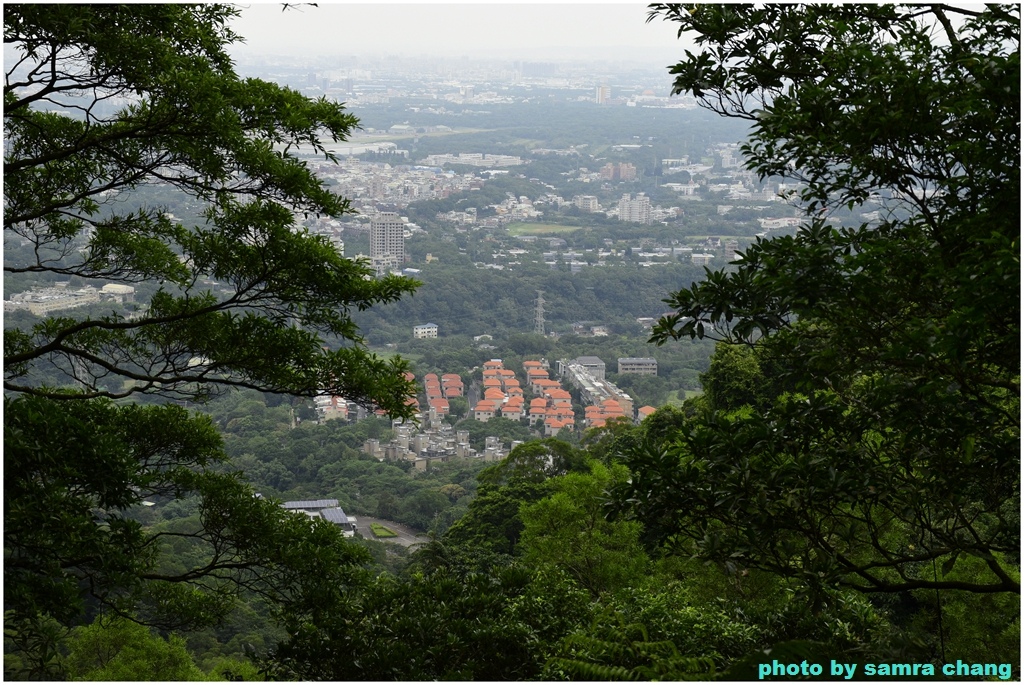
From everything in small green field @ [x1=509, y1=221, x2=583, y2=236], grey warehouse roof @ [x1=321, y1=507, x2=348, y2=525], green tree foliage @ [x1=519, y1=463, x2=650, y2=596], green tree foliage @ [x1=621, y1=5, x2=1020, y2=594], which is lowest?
grey warehouse roof @ [x1=321, y1=507, x2=348, y2=525]

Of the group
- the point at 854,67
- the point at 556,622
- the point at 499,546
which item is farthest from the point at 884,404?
the point at 499,546

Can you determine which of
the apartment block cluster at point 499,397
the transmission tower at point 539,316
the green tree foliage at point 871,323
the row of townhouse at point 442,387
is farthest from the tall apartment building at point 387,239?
the green tree foliage at point 871,323

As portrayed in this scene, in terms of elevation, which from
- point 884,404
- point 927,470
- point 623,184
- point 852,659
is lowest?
point 852,659

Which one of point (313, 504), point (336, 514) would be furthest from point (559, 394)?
point (336, 514)

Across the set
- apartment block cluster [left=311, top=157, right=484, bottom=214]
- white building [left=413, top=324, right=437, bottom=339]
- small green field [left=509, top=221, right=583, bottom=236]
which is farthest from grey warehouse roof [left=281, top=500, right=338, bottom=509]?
small green field [left=509, top=221, right=583, bottom=236]

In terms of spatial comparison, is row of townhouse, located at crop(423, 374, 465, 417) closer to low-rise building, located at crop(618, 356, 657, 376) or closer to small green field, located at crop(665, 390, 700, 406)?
low-rise building, located at crop(618, 356, 657, 376)

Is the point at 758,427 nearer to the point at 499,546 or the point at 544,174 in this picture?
the point at 499,546

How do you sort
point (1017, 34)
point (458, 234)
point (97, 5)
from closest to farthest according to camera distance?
point (1017, 34), point (97, 5), point (458, 234)
